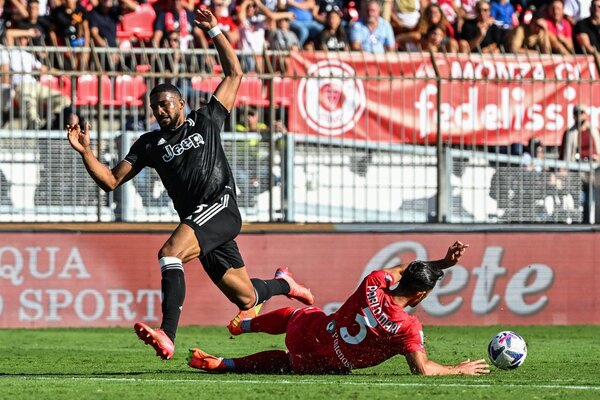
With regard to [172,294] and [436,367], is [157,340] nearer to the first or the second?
[172,294]

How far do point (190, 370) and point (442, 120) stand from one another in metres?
6.57

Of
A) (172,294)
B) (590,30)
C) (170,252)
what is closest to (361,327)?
(172,294)

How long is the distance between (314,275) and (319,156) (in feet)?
4.80

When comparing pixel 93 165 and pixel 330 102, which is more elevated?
pixel 330 102

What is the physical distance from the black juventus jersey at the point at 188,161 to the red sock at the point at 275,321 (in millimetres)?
1026

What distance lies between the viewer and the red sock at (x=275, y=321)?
991cm

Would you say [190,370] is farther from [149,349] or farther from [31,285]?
[31,285]

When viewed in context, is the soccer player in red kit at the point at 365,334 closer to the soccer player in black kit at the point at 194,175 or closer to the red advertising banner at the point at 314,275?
the soccer player in black kit at the point at 194,175

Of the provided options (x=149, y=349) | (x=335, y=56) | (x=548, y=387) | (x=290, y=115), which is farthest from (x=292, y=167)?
(x=548, y=387)

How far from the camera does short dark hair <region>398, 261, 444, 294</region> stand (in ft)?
29.6

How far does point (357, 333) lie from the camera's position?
9.27 metres

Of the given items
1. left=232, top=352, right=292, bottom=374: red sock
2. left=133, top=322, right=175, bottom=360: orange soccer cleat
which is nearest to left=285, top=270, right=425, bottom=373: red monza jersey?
left=232, top=352, right=292, bottom=374: red sock

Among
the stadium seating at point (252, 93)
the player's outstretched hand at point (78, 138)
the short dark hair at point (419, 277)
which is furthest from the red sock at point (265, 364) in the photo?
the stadium seating at point (252, 93)

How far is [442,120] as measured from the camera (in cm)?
1603
